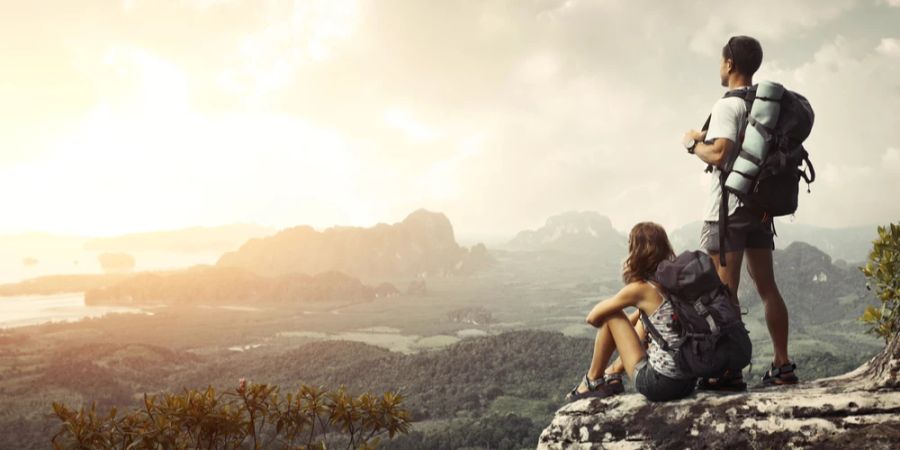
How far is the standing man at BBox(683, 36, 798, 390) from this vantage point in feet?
16.4

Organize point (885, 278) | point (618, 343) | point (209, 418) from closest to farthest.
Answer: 1. point (618, 343)
2. point (209, 418)
3. point (885, 278)

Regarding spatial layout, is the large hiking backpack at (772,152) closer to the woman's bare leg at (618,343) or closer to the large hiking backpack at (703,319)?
the large hiking backpack at (703,319)

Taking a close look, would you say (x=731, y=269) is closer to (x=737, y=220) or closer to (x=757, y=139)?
(x=737, y=220)

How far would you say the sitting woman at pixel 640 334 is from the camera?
4.64 m

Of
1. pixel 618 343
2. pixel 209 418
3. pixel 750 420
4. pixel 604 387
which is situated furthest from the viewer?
pixel 209 418

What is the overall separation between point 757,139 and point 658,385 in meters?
2.61

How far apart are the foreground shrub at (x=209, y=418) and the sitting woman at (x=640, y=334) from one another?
Result: 2.81 metres

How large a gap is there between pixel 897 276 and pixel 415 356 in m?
131

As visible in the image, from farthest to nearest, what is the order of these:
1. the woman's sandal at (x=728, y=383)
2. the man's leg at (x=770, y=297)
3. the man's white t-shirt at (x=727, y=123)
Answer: the man's leg at (x=770, y=297)
the man's white t-shirt at (x=727, y=123)
the woman's sandal at (x=728, y=383)

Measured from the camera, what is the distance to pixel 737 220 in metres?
5.04

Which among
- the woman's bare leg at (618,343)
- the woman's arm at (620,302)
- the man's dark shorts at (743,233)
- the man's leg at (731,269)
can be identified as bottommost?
the woman's bare leg at (618,343)

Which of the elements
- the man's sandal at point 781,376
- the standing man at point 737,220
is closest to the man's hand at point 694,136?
the standing man at point 737,220

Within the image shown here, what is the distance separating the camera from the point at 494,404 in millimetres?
104812

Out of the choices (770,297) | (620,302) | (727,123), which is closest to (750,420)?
(620,302)
